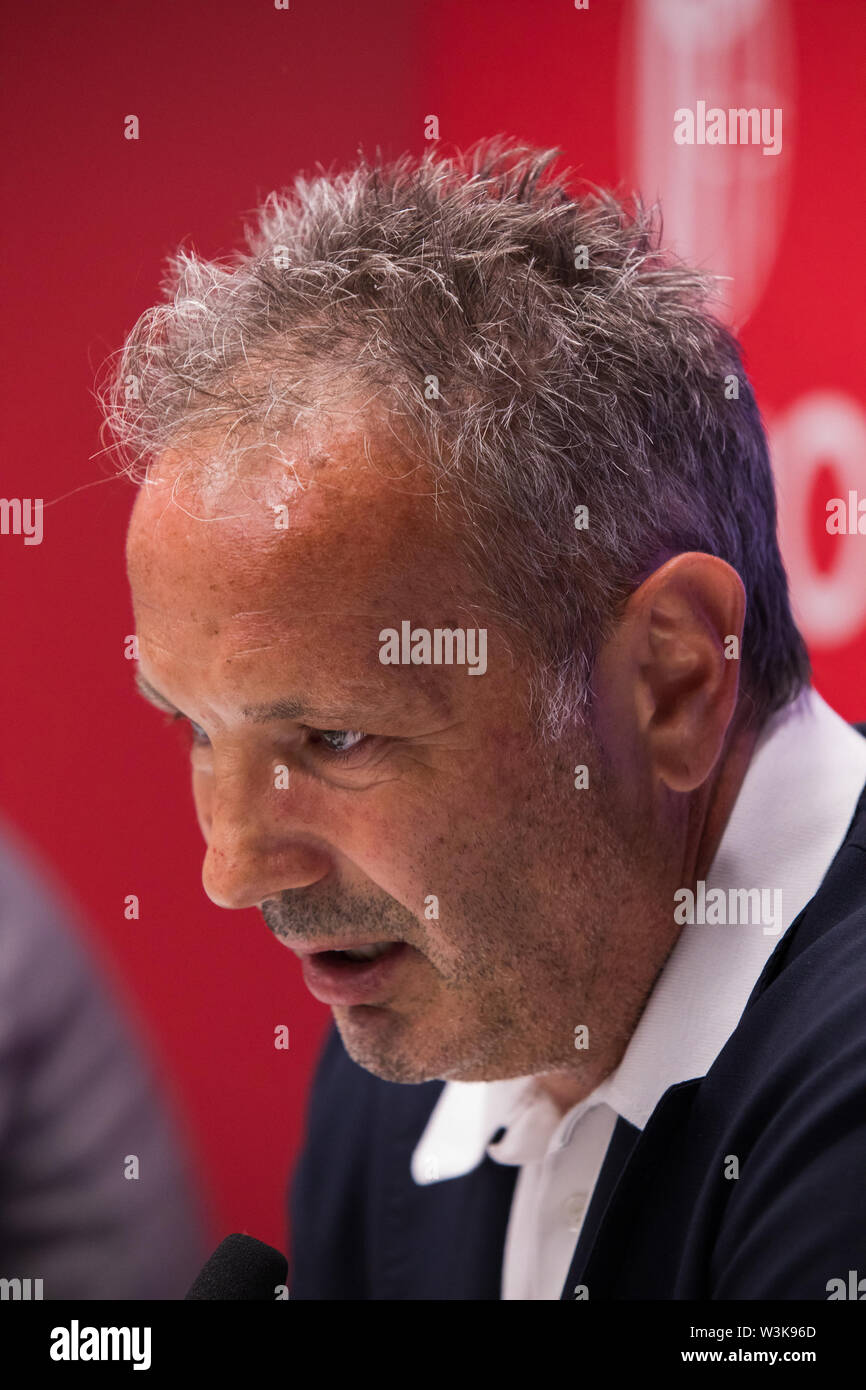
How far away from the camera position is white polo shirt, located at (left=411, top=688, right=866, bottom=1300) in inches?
37.4

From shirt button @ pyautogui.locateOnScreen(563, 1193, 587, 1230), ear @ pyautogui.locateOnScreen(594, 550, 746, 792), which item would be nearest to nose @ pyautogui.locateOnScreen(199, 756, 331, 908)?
ear @ pyautogui.locateOnScreen(594, 550, 746, 792)

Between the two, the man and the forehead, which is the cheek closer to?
Answer: the man

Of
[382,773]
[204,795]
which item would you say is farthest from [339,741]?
[204,795]

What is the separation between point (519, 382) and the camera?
0.89 metres

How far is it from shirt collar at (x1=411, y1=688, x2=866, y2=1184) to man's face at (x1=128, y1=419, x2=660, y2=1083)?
4 centimetres

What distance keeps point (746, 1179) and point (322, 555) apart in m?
0.48

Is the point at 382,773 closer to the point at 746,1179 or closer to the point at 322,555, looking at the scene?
the point at 322,555

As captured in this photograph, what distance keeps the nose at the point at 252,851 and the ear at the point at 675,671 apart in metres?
0.23

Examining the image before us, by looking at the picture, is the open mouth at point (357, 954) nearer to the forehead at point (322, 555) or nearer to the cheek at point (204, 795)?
the cheek at point (204, 795)

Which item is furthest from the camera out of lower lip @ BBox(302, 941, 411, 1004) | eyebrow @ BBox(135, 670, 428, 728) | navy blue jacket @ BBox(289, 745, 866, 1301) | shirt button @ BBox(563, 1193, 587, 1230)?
shirt button @ BBox(563, 1193, 587, 1230)
